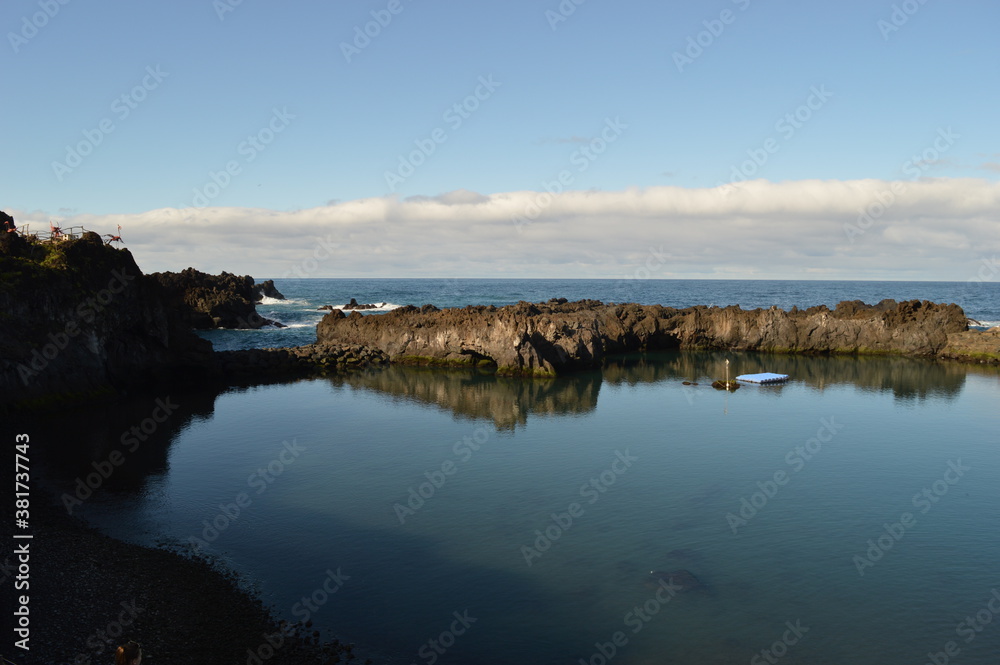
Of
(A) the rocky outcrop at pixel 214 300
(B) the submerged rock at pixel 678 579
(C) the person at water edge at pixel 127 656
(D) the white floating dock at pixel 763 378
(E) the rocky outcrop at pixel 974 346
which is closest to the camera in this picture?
(C) the person at water edge at pixel 127 656

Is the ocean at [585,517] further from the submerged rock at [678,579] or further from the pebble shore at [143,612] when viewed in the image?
the pebble shore at [143,612]

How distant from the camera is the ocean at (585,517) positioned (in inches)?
691

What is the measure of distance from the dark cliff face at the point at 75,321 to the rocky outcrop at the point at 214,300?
44.5 meters

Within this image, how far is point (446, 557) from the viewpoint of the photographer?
2169 centimetres

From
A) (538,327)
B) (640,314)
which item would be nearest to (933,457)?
(538,327)

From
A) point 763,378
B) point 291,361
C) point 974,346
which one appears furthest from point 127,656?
point 974,346

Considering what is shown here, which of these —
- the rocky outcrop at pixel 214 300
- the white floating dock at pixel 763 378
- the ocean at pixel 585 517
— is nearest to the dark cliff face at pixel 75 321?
the ocean at pixel 585 517

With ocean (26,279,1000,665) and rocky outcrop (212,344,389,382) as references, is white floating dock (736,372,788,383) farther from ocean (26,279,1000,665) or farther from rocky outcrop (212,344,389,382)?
rocky outcrop (212,344,389,382)

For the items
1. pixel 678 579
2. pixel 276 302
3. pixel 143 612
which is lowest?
pixel 678 579

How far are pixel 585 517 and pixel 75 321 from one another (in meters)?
34.4

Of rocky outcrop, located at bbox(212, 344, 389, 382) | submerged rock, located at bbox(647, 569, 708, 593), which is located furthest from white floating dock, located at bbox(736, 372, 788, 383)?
submerged rock, located at bbox(647, 569, 708, 593)

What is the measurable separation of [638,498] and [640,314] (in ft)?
175

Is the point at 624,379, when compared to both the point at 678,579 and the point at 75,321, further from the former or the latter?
the point at 75,321

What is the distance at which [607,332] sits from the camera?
242 ft
